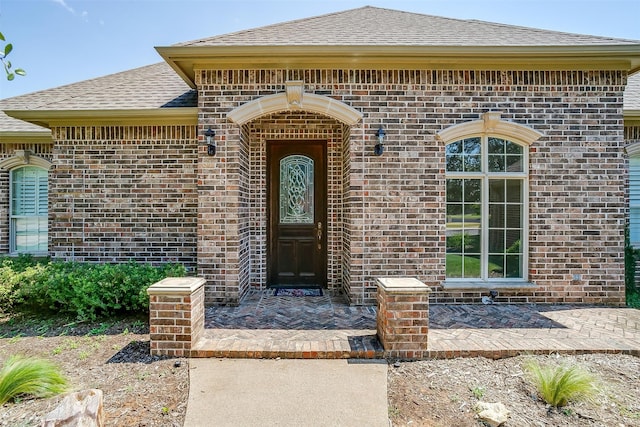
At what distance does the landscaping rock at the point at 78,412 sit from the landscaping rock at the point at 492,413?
111 inches

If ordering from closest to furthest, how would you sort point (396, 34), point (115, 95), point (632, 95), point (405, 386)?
point (405, 386) < point (396, 34) < point (115, 95) < point (632, 95)

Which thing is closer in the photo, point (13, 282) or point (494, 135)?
point (13, 282)

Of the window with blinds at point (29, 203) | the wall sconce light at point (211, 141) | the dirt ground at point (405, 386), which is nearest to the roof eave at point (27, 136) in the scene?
the window with blinds at point (29, 203)

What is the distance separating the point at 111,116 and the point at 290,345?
4.89 meters

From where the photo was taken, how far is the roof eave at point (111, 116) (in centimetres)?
559

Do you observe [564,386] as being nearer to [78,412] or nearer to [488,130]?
[78,412]

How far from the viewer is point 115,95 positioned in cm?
628

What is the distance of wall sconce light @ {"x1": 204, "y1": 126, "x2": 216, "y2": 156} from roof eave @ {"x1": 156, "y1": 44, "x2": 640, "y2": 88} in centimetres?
105

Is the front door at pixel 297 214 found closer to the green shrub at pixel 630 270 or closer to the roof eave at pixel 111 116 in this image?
the roof eave at pixel 111 116

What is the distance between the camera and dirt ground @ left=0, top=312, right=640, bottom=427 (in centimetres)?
259

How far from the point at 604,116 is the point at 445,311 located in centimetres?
402

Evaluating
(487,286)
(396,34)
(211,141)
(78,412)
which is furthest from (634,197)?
(78,412)

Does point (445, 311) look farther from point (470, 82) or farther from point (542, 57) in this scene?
point (542, 57)

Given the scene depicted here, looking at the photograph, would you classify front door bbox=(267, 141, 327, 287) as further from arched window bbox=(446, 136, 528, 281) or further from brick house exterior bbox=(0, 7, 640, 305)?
arched window bbox=(446, 136, 528, 281)
